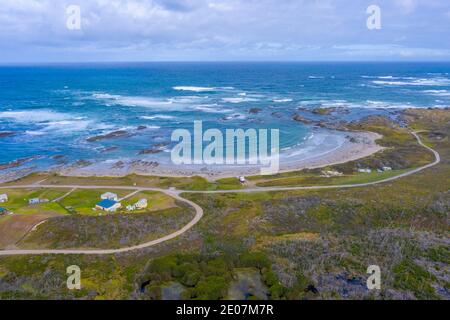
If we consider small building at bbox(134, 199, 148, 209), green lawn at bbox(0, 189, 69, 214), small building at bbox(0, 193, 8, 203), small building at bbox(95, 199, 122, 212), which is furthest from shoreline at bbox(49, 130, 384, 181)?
small building at bbox(95, 199, 122, 212)

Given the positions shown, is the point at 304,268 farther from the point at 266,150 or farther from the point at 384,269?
the point at 266,150

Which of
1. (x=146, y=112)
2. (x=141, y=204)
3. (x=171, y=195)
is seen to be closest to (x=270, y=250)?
(x=141, y=204)

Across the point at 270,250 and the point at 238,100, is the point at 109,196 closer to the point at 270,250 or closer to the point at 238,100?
the point at 270,250

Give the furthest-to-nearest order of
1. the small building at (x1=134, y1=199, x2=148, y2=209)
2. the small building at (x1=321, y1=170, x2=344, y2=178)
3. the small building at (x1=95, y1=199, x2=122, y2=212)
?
the small building at (x1=321, y1=170, x2=344, y2=178) → the small building at (x1=134, y1=199, x2=148, y2=209) → the small building at (x1=95, y1=199, x2=122, y2=212)

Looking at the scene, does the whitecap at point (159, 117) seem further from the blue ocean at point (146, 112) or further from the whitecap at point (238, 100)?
the whitecap at point (238, 100)

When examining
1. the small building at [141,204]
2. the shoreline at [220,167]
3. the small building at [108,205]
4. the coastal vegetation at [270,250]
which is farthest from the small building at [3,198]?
the small building at [141,204]

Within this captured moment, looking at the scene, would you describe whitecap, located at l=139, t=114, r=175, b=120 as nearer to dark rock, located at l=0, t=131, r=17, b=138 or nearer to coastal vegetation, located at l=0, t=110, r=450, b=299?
dark rock, located at l=0, t=131, r=17, b=138

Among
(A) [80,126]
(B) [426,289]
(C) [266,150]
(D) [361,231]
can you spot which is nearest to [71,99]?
(A) [80,126]
